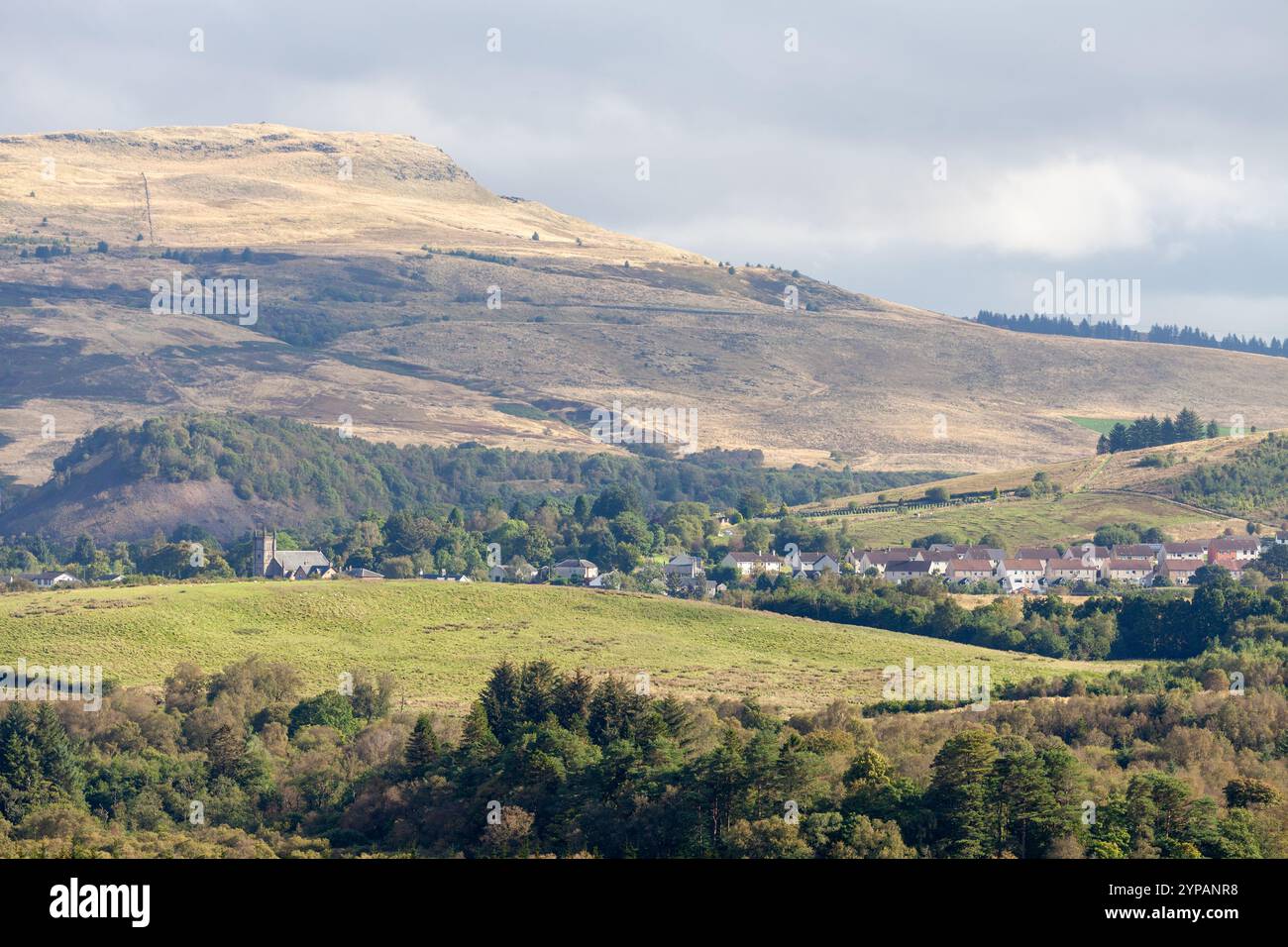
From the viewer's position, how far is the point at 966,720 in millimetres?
85312

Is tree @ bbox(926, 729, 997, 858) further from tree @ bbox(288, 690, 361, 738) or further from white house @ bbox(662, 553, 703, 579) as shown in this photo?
white house @ bbox(662, 553, 703, 579)

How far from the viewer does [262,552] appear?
180375 mm

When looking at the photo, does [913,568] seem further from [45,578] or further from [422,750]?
[422,750]

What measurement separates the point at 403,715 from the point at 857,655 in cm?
3435

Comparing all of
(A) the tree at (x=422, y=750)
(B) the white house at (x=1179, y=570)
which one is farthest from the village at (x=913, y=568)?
(A) the tree at (x=422, y=750)

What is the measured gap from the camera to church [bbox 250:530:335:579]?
17450cm

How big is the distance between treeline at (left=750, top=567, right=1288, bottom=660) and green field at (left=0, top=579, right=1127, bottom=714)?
361cm

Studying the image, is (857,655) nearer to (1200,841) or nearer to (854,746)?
(854,746)

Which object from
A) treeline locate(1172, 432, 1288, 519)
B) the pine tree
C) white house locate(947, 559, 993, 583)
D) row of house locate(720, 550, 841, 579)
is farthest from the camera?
treeline locate(1172, 432, 1288, 519)

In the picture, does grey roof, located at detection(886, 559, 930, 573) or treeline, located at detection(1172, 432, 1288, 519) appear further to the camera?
treeline, located at detection(1172, 432, 1288, 519)

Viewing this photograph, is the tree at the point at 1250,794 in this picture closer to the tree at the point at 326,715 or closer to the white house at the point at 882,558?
the tree at the point at 326,715

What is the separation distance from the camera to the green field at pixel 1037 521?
607 ft

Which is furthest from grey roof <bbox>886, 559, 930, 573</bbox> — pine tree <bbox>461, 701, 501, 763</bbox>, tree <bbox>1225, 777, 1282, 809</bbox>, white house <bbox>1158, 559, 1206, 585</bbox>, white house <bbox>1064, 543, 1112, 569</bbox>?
tree <bbox>1225, 777, 1282, 809</bbox>
